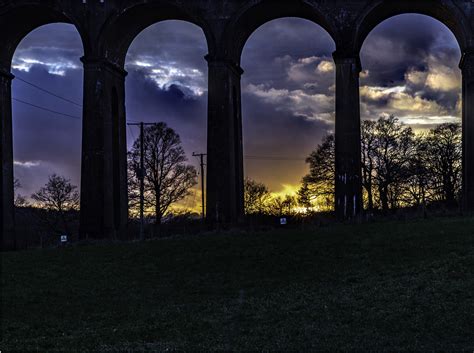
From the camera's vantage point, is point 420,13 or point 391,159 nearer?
point 420,13

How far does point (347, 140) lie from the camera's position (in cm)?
3353

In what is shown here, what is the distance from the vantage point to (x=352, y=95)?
111 ft

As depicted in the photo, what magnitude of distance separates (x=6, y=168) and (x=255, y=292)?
70.2ft

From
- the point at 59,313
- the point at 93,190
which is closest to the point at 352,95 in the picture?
the point at 93,190

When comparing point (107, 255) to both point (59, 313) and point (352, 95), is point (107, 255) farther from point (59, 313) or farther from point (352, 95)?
point (352, 95)

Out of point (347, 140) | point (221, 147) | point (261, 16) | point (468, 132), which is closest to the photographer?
point (468, 132)

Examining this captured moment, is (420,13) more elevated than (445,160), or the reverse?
(420,13)

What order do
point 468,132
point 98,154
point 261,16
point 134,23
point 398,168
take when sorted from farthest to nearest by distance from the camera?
point 398,168
point 134,23
point 261,16
point 98,154
point 468,132

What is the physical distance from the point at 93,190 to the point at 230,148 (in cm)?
724

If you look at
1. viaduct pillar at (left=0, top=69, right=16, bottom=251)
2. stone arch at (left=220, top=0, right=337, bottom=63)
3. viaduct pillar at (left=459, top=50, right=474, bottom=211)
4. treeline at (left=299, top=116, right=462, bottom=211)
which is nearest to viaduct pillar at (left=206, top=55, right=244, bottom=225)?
stone arch at (left=220, top=0, right=337, bottom=63)

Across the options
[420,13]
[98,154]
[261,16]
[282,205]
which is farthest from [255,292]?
[282,205]

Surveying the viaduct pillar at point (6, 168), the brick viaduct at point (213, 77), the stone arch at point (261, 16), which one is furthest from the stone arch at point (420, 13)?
the viaduct pillar at point (6, 168)

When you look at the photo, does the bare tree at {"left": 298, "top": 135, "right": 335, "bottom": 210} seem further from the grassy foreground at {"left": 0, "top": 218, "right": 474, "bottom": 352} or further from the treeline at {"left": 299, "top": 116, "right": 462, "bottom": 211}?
the grassy foreground at {"left": 0, "top": 218, "right": 474, "bottom": 352}

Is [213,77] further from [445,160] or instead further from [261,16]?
[445,160]
